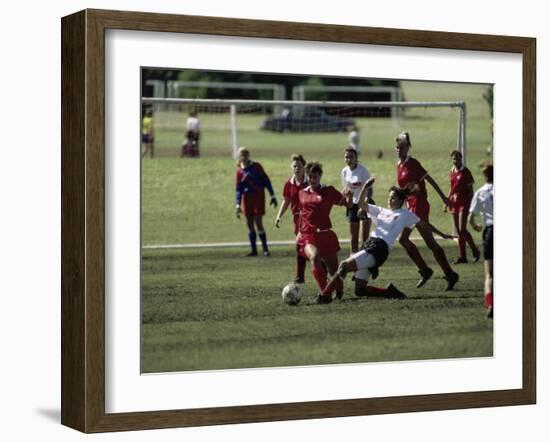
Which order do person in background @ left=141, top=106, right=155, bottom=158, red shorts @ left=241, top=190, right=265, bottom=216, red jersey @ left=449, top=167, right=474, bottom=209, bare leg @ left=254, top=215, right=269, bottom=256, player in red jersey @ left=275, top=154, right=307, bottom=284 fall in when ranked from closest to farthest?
red jersey @ left=449, top=167, right=474, bottom=209, player in red jersey @ left=275, top=154, right=307, bottom=284, person in background @ left=141, top=106, right=155, bottom=158, bare leg @ left=254, top=215, right=269, bottom=256, red shorts @ left=241, top=190, right=265, bottom=216

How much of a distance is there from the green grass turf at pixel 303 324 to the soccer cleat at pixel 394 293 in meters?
0.05

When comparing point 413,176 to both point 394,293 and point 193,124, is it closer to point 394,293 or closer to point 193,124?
point 394,293

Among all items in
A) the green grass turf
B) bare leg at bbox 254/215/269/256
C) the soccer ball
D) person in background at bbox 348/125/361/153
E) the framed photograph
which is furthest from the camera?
person in background at bbox 348/125/361/153

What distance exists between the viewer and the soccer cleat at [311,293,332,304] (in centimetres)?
1038

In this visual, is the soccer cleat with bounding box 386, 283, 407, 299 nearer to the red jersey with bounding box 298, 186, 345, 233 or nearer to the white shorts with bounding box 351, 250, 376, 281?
the white shorts with bounding box 351, 250, 376, 281

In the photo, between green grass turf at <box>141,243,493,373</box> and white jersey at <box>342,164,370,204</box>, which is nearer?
green grass turf at <box>141,243,493,373</box>

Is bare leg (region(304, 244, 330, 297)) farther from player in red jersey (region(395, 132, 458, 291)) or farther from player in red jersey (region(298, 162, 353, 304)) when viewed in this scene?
player in red jersey (region(395, 132, 458, 291))

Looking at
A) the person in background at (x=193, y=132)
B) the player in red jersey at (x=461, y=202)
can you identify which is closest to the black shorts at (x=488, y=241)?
the player in red jersey at (x=461, y=202)

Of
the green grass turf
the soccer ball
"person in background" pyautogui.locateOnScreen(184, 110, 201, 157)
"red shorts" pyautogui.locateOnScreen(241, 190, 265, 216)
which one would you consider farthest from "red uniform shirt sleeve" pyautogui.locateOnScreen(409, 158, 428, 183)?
"person in background" pyautogui.locateOnScreen(184, 110, 201, 157)

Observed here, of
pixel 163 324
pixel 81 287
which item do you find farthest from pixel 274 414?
pixel 81 287

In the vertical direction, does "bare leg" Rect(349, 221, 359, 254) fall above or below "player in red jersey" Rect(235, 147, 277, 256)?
below

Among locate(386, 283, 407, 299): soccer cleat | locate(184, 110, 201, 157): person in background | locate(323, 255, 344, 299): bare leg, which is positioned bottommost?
locate(386, 283, 407, 299): soccer cleat

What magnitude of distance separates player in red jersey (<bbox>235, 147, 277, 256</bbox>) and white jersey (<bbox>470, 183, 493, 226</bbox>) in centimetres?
314

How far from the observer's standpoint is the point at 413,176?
11.0 meters
